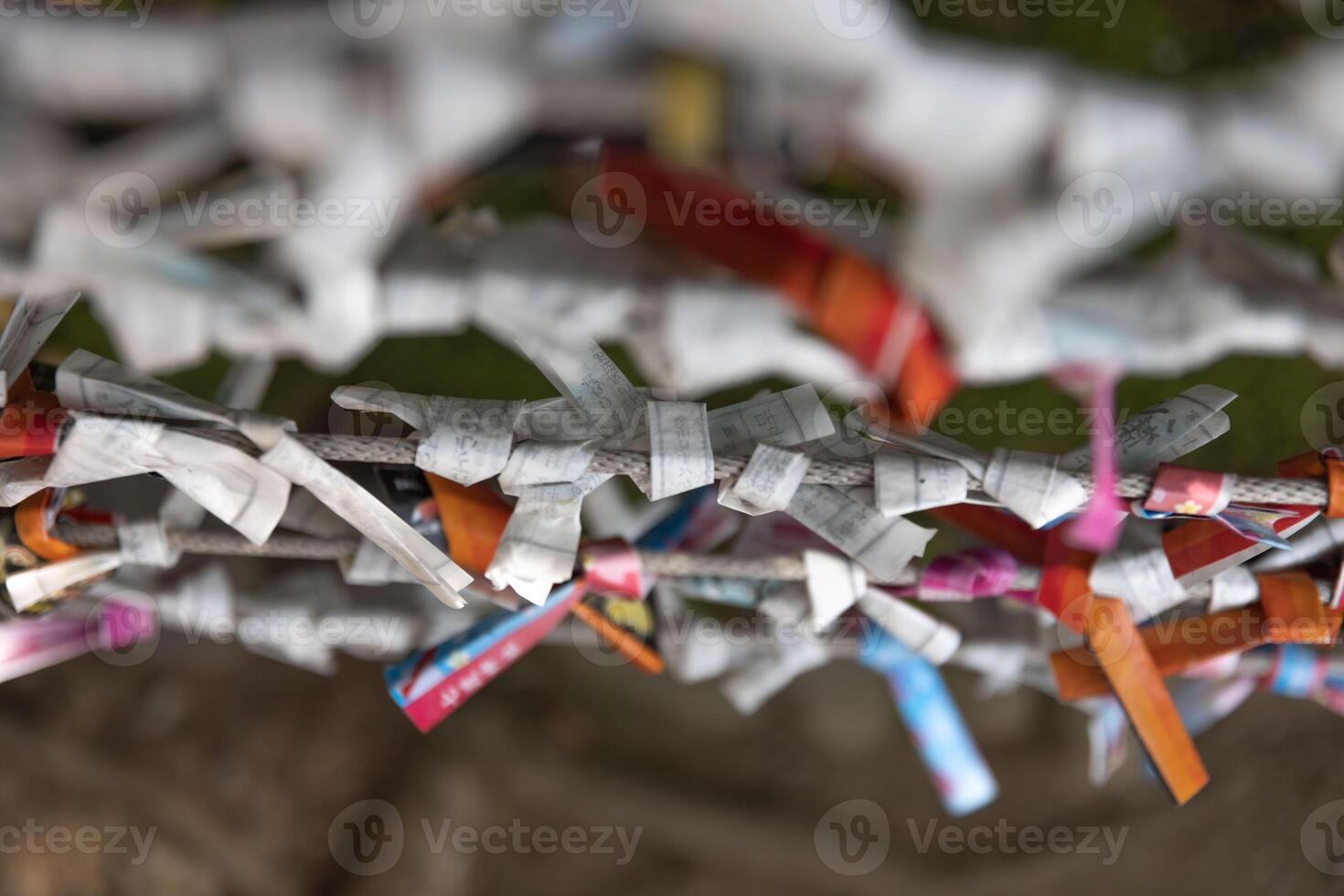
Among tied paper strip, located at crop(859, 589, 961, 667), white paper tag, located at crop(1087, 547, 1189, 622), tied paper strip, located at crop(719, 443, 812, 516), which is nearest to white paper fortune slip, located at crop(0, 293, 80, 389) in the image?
tied paper strip, located at crop(719, 443, 812, 516)

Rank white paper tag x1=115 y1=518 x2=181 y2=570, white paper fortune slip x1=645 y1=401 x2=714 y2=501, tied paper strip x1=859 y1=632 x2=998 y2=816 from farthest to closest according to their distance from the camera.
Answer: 1. tied paper strip x1=859 y1=632 x2=998 y2=816
2. white paper tag x1=115 y1=518 x2=181 y2=570
3. white paper fortune slip x1=645 y1=401 x2=714 y2=501

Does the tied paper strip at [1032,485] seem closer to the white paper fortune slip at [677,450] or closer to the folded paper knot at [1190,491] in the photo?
the folded paper knot at [1190,491]

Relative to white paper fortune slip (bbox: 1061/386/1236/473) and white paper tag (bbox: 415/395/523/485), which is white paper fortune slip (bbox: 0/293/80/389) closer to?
white paper tag (bbox: 415/395/523/485)

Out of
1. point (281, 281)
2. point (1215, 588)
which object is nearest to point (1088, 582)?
point (1215, 588)

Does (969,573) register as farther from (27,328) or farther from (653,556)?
(27,328)

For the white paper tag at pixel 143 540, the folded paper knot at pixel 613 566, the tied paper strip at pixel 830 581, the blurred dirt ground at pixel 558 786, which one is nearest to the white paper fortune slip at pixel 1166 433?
the tied paper strip at pixel 830 581
